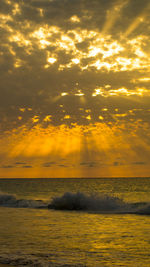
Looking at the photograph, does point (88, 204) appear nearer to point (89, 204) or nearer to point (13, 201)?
point (89, 204)

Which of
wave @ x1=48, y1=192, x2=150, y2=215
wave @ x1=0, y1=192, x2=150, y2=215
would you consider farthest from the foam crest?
wave @ x1=48, y1=192, x2=150, y2=215

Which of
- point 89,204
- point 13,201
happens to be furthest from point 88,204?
point 13,201

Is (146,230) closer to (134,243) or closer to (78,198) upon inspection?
(134,243)

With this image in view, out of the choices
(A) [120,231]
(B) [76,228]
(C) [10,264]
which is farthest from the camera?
(B) [76,228]

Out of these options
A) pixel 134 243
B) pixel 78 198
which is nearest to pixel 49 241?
pixel 134 243

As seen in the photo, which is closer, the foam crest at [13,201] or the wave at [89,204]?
the wave at [89,204]

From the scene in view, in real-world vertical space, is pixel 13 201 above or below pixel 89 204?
above

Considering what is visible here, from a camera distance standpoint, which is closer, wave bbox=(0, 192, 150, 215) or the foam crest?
wave bbox=(0, 192, 150, 215)

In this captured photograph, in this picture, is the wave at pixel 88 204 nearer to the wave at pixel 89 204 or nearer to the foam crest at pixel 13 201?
the wave at pixel 89 204

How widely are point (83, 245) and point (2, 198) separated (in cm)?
2444

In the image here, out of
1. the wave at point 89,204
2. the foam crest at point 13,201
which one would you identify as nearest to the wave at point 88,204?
the wave at point 89,204

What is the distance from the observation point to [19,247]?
1072 centimetres

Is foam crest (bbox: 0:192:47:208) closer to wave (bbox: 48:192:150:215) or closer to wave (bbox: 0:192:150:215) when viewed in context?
wave (bbox: 0:192:150:215)

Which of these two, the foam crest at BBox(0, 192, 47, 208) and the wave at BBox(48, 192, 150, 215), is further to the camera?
the foam crest at BBox(0, 192, 47, 208)
